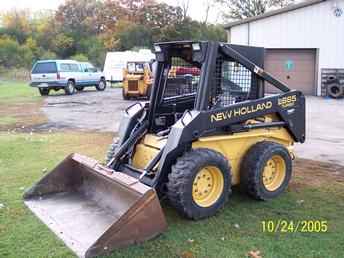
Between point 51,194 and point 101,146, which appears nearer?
point 51,194

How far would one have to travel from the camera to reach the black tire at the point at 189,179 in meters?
4.32

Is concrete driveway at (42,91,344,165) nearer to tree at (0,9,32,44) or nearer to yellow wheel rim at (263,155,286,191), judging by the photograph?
yellow wheel rim at (263,155,286,191)

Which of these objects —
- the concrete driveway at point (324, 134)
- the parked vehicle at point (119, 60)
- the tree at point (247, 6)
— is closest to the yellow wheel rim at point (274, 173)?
the concrete driveway at point (324, 134)

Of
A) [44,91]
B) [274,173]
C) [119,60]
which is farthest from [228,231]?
[119,60]

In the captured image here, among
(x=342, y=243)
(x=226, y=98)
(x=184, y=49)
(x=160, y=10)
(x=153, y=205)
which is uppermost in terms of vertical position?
(x=160, y=10)

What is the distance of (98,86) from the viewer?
27.0 m

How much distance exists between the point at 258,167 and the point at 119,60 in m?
26.9

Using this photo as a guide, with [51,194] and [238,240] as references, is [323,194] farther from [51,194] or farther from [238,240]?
[51,194]

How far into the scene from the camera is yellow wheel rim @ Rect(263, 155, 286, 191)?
5.31m

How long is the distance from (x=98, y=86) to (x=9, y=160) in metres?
20.0

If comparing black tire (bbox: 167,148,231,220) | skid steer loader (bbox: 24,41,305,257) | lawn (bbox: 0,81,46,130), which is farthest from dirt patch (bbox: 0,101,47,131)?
black tire (bbox: 167,148,231,220)

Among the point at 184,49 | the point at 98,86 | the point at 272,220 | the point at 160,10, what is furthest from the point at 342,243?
the point at 160,10
